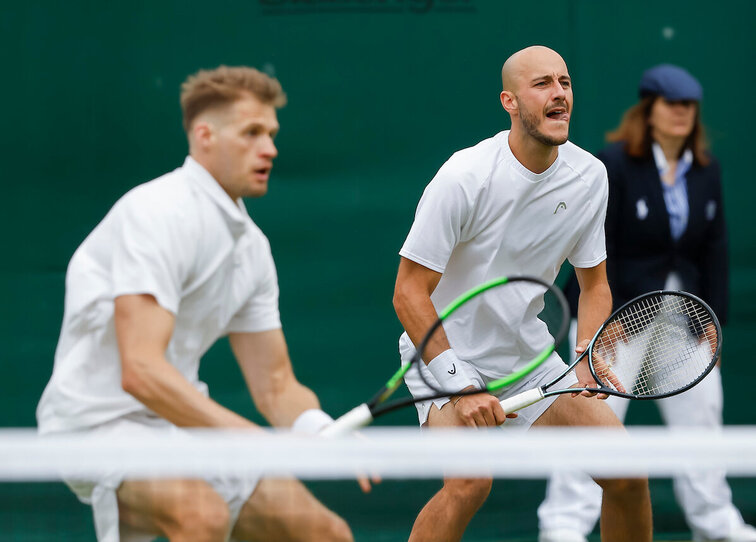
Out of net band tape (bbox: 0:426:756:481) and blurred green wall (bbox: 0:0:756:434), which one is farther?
blurred green wall (bbox: 0:0:756:434)

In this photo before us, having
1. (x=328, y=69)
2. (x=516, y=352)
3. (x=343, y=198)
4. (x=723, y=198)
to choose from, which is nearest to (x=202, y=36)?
(x=328, y=69)

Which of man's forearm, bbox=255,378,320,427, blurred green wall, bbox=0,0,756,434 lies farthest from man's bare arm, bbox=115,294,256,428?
blurred green wall, bbox=0,0,756,434

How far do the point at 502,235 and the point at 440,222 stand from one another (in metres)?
0.15

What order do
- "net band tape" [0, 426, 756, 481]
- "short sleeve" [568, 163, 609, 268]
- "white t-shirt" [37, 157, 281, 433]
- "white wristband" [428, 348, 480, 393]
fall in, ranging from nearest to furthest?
"net band tape" [0, 426, 756, 481]
"white t-shirt" [37, 157, 281, 433]
"white wristband" [428, 348, 480, 393]
"short sleeve" [568, 163, 609, 268]

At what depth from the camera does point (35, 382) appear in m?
3.53

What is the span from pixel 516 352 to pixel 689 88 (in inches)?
36.0

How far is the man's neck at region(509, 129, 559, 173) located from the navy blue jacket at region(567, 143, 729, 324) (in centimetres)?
48

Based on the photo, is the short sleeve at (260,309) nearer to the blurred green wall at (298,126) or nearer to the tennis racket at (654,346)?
the tennis racket at (654,346)

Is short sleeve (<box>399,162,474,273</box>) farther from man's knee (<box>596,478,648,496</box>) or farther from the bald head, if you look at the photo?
man's knee (<box>596,478,648,496</box>)

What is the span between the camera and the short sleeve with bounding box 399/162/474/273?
9.07 feet

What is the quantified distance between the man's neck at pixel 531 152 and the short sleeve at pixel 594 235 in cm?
14

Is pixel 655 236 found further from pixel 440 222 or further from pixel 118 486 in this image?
pixel 118 486

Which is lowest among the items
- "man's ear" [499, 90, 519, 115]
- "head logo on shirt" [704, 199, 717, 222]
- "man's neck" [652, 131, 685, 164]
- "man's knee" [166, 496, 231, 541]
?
"man's knee" [166, 496, 231, 541]

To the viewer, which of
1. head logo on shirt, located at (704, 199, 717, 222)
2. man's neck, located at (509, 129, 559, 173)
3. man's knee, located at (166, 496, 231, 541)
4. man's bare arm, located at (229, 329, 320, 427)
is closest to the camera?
man's knee, located at (166, 496, 231, 541)
